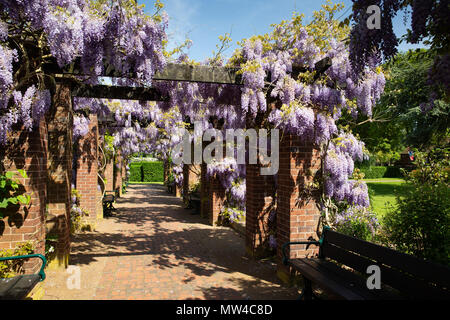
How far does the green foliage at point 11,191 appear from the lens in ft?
12.0

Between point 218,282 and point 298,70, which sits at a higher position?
point 298,70

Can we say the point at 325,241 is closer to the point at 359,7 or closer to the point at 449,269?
the point at 449,269

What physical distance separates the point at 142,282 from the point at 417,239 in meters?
3.89

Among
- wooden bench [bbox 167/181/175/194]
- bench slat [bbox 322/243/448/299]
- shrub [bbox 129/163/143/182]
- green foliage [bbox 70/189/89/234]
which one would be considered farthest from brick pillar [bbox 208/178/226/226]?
shrub [bbox 129/163/143/182]

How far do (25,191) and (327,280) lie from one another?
3.90m

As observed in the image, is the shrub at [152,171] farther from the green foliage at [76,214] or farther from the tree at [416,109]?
the green foliage at [76,214]

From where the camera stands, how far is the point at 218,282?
4.43m

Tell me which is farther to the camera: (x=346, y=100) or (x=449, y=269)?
(x=346, y=100)

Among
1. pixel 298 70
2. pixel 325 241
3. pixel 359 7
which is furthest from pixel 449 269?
pixel 298 70

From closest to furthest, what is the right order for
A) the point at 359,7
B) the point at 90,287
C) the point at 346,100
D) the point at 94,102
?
the point at 359,7 → the point at 90,287 → the point at 346,100 → the point at 94,102

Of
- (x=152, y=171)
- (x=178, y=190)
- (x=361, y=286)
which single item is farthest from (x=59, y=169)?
(x=152, y=171)

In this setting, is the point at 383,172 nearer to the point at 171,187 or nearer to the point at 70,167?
the point at 171,187

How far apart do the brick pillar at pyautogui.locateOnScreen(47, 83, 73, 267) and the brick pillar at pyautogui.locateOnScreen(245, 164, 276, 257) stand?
10.7ft
